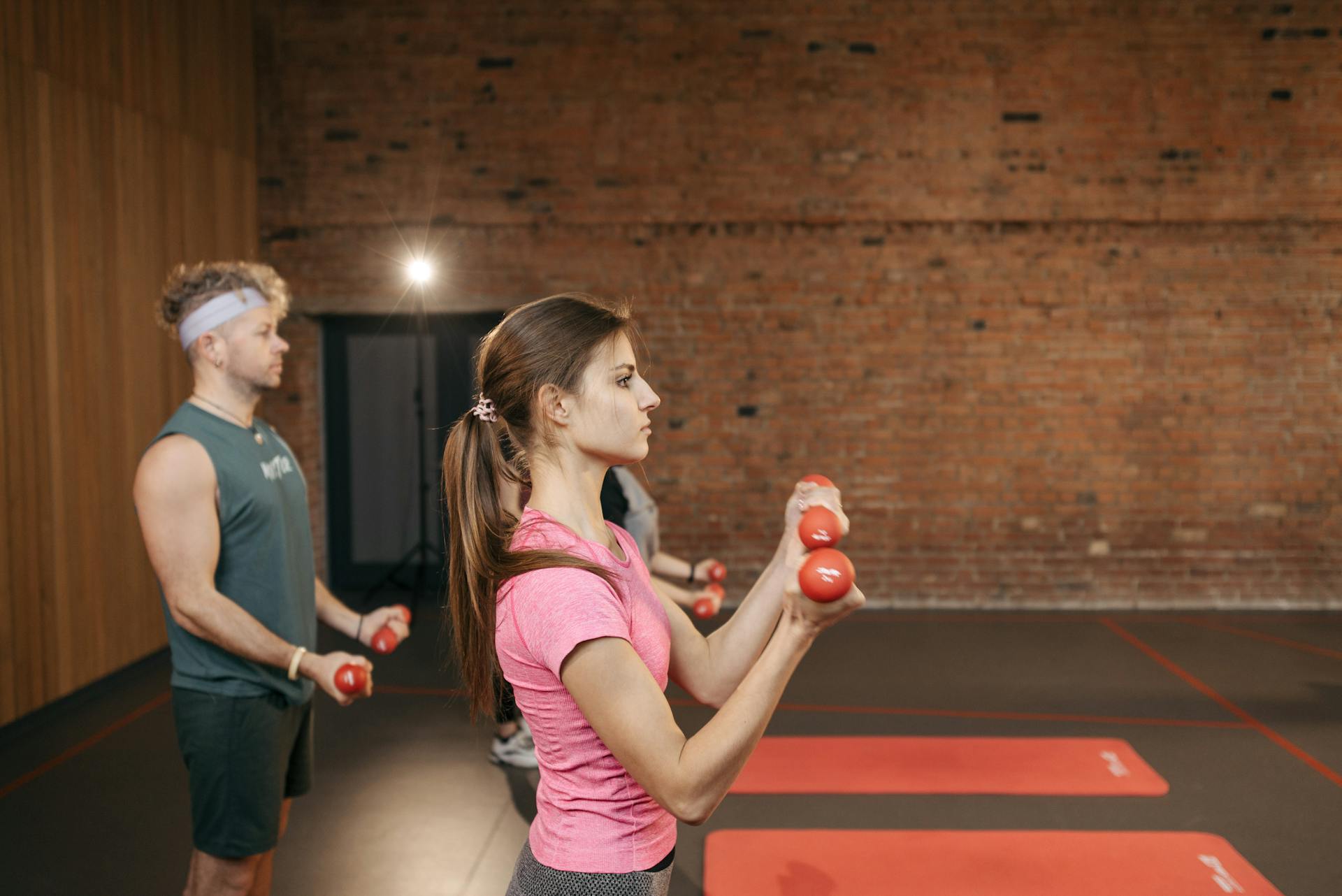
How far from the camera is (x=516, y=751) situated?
3.96 metres

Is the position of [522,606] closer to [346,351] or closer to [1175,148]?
[346,351]

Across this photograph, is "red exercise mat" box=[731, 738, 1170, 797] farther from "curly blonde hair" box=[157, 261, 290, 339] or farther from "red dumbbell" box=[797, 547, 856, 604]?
"red dumbbell" box=[797, 547, 856, 604]

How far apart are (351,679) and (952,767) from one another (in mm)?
2875

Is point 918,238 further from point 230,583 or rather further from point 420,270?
point 230,583

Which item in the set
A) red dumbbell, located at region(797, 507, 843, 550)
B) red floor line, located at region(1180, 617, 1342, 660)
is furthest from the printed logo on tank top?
red floor line, located at region(1180, 617, 1342, 660)

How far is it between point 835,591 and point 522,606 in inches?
16.8

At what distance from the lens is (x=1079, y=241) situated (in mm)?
6691

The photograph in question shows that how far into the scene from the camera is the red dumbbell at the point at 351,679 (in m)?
1.86

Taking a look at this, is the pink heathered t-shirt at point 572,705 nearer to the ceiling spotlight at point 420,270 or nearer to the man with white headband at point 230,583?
the man with white headband at point 230,583

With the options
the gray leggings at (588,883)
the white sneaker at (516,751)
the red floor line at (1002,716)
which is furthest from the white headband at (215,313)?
the red floor line at (1002,716)

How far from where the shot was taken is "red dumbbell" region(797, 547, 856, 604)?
1092 mm

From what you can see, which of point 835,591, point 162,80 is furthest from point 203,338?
point 162,80

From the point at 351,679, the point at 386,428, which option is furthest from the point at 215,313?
the point at 386,428

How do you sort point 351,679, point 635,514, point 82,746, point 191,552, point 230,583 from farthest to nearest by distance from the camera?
point 82,746
point 635,514
point 230,583
point 191,552
point 351,679
